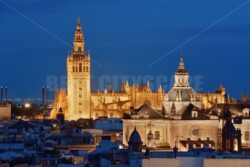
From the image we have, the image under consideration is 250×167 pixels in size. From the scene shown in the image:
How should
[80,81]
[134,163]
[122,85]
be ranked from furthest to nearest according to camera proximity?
1. [122,85]
2. [80,81]
3. [134,163]

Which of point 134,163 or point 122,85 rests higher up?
point 122,85

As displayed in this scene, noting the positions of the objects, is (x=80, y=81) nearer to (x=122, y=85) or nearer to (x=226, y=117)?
(x=122, y=85)

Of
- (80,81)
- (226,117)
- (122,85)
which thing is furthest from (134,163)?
(122,85)

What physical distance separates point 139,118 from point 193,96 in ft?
12.3

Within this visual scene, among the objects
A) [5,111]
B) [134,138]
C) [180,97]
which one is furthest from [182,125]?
[5,111]

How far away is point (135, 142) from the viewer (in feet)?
157

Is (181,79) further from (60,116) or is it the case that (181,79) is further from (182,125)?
(60,116)

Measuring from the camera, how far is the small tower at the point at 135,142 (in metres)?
47.2

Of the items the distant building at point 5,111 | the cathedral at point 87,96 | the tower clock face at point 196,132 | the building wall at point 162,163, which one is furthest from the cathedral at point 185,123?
the distant building at point 5,111

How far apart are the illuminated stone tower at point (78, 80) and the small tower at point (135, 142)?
34.3 metres

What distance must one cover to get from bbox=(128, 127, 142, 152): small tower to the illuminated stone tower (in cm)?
3431

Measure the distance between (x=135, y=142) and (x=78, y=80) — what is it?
1469 inches

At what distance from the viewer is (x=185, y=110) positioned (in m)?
53.8

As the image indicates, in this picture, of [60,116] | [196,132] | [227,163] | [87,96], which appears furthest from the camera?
[87,96]
